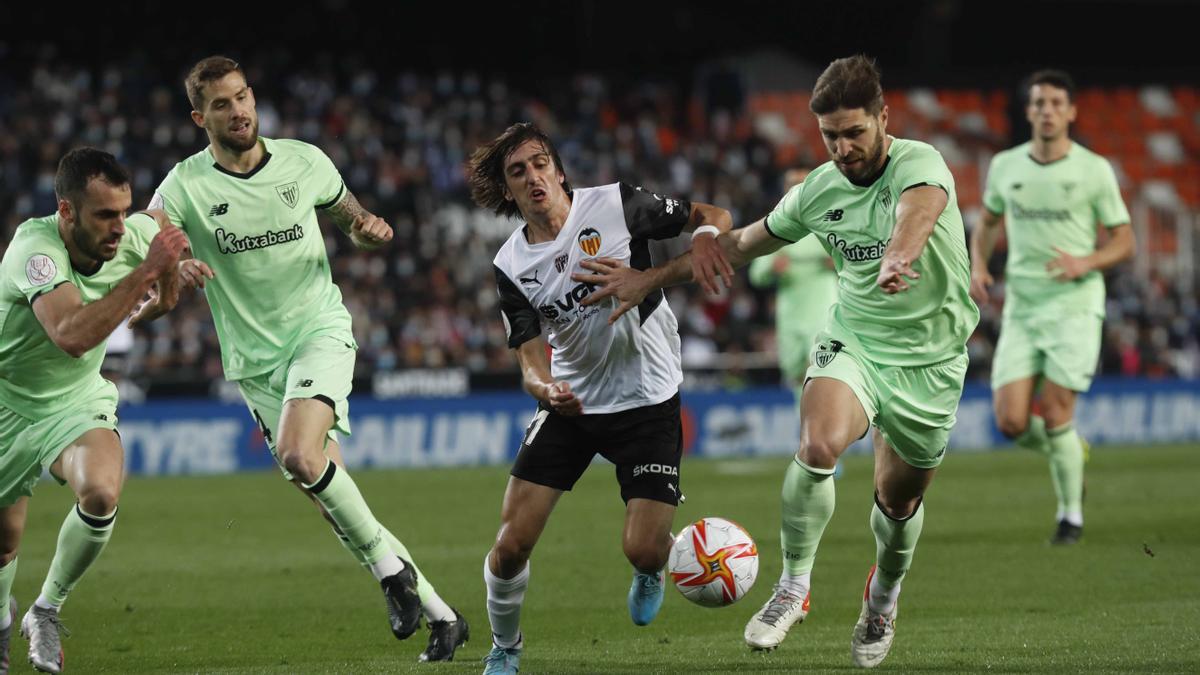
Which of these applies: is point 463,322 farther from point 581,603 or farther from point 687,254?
point 687,254

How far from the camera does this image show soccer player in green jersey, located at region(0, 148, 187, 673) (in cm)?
647

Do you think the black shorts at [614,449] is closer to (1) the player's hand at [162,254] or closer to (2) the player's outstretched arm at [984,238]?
(1) the player's hand at [162,254]

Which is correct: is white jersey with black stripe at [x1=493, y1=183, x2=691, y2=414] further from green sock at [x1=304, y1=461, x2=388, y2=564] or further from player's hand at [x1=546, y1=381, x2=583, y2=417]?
green sock at [x1=304, y1=461, x2=388, y2=564]

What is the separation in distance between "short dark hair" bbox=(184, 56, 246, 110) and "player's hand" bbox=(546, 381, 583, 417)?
7.49 ft

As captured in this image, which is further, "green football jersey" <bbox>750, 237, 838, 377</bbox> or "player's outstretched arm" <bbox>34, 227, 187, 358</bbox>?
"green football jersey" <bbox>750, 237, 838, 377</bbox>

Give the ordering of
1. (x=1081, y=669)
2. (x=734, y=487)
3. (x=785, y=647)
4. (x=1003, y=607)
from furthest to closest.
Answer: (x=734, y=487) → (x=1003, y=607) → (x=785, y=647) → (x=1081, y=669)

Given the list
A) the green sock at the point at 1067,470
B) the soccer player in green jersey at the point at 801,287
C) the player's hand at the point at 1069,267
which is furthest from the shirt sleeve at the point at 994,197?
the soccer player in green jersey at the point at 801,287

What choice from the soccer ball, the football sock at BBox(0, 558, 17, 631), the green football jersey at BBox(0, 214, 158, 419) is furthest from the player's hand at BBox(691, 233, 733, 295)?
the football sock at BBox(0, 558, 17, 631)

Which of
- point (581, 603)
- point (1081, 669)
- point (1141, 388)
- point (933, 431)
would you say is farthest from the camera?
point (1141, 388)

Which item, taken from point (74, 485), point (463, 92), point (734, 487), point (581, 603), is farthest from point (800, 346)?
point (463, 92)

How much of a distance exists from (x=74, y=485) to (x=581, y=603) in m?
3.13

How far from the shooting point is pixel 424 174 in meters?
25.5

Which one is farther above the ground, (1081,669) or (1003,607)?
(1081,669)

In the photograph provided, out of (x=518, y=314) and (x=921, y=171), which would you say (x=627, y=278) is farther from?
(x=921, y=171)
